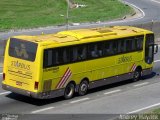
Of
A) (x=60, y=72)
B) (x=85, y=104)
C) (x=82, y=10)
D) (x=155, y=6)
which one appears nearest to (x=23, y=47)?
(x=60, y=72)

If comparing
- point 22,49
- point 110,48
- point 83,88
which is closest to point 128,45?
point 110,48

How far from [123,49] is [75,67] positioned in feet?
13.7

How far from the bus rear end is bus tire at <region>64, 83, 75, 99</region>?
216cm

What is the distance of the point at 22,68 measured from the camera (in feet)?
72.5

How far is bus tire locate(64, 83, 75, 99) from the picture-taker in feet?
77.4

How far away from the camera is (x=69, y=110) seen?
21.4 meters

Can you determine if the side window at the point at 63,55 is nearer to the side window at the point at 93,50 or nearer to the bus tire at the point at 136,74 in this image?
the side window at the point at 93,50

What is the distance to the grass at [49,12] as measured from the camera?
56.0m

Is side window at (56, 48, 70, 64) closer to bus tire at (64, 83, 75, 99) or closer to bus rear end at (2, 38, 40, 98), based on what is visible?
bus tire at (64, 83, 75, 99)

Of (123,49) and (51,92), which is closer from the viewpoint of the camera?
(51,92)

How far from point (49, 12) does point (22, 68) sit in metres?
43.9

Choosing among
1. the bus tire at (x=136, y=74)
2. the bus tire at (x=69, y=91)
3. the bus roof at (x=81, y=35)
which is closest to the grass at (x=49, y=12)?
the bus tire at (x=136, y=74)

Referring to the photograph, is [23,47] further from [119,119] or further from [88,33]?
[119,119]

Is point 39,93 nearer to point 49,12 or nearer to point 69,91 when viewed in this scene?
point 69,91
